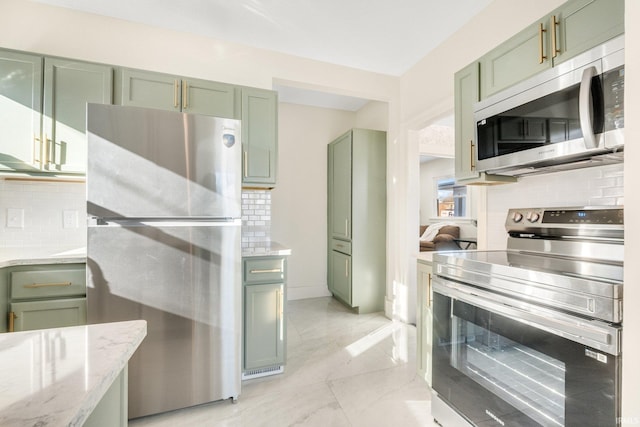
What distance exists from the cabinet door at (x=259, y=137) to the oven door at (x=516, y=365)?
5.00 ft

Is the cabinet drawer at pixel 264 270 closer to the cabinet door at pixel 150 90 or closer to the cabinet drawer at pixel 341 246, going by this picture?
the cabinet door at pixel 150 90

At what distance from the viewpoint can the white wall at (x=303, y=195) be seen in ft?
12.7

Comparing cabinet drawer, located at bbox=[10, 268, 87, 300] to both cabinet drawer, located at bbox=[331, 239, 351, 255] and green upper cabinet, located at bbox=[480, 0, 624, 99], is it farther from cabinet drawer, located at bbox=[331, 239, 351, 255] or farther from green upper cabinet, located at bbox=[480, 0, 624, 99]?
green upper cabinet, located at bbox=[480, 0, 624, 99]

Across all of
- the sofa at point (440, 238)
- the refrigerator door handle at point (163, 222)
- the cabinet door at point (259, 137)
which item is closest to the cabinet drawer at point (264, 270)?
the refrigerator door handle at point (163, 222)

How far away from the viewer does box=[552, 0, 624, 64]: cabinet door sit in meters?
1.18

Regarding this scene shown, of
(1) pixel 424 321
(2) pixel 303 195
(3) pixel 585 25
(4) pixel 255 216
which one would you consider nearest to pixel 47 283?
(4) pixel 255 216

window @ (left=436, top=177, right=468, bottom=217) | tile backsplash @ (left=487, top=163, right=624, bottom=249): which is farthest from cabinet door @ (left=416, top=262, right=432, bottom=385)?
window @ (left=436, top=177, right=468, bottom=217)

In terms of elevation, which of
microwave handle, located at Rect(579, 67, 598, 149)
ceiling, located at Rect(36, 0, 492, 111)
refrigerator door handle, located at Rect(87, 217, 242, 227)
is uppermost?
ceiling, located at Rect(36, 0, 492, 111)

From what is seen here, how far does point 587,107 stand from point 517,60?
596 mm

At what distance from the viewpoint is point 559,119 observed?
1283 mm

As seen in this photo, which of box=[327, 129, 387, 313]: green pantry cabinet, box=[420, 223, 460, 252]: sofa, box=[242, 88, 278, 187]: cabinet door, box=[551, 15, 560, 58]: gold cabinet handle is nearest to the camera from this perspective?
box=[551, 15, 560, 58]: gold cabinet handle

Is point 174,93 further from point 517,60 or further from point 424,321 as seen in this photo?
point 424,321

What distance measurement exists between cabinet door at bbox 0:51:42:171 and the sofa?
5.31m

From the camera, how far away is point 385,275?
3.46m
